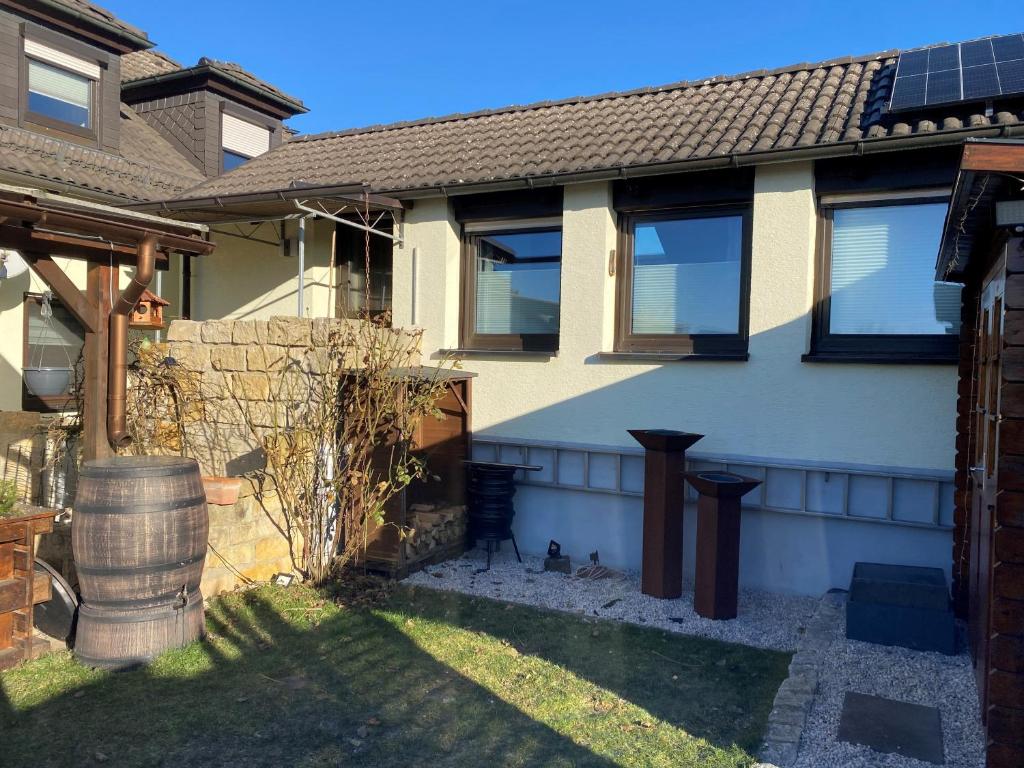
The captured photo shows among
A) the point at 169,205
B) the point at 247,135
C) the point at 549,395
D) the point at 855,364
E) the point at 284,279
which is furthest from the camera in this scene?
the point at 247,135

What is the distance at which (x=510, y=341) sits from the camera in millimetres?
7965

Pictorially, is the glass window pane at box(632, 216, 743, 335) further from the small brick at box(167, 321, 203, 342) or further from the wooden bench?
the wooden bench

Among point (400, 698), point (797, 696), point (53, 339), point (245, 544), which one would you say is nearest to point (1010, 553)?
point (797, 696)

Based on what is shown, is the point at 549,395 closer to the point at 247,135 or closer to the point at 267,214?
the point at 267,214

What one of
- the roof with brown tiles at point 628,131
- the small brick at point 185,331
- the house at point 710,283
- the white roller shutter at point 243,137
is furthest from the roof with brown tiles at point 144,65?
the small brick at point 185,331

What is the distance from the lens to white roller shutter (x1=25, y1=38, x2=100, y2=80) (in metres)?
10.4

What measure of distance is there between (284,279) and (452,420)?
3.62 metres

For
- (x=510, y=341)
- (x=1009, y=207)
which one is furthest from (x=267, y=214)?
(x=1009, y=207)

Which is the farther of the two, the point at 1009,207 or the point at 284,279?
the point at 284,279

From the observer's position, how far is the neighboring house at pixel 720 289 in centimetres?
616

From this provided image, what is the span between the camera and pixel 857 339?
640cm

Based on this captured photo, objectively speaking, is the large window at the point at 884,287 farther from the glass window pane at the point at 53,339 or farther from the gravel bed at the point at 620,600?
the glass window pane at the point at 53,339

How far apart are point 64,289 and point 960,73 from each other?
753cm

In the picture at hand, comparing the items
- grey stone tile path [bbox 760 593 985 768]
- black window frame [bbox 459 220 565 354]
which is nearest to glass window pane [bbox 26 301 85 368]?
black window frame [bbox 459 220 565 354]
